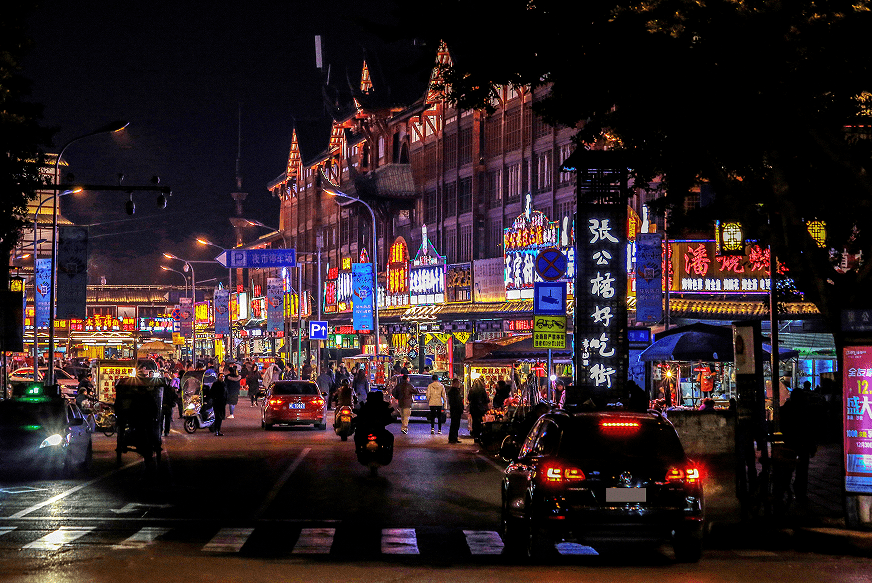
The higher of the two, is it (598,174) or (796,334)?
(598,174)

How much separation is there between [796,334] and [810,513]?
2839cm

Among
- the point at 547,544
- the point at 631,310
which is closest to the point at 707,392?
the point at 631,310

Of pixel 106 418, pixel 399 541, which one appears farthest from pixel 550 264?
pixel 399 541

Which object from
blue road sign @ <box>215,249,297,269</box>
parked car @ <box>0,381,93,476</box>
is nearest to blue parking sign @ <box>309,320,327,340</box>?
blue road sign @ <box>215,249,297,269</box>

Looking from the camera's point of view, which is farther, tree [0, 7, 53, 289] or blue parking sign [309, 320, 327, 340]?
blue parking sign [309, 320, 327, 340]

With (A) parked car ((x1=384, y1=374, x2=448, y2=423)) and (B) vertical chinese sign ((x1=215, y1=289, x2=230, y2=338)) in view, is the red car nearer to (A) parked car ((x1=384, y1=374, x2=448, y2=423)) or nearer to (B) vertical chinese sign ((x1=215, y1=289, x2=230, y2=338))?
(A) parked car ((x1=384, y1=374, x2=448, y2=423))

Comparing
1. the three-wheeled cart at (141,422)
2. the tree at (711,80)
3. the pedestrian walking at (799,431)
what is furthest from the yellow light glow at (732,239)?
the three-wheeled cart at (141,422)

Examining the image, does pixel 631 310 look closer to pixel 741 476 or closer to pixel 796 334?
pixel 796 334

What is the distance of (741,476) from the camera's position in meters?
16.0

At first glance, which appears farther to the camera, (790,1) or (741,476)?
(741,476)

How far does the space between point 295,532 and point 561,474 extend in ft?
13.9

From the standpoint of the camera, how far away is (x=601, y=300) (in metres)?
24.0

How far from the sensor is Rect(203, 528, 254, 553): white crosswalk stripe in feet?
42.9

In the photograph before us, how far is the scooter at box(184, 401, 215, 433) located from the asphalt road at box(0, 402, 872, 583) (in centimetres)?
1116
